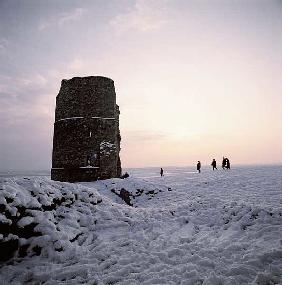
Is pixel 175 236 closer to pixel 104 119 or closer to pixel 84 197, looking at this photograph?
pixel 84 197

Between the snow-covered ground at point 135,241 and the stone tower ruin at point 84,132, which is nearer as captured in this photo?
the snow-covered ground at point 135,241

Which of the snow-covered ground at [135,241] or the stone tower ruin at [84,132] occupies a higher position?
the stone tower ruin at [84,132]

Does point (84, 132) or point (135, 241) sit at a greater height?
point (84, 132)

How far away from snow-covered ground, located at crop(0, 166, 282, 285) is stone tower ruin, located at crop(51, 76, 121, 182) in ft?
27.6

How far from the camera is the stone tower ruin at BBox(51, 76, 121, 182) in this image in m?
17.4

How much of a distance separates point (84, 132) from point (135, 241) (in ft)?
39.0

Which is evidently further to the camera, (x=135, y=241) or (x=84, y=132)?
(x=84, y=132)

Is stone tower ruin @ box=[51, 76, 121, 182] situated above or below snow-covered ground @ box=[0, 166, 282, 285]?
above

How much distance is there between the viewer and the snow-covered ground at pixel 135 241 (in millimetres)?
4781

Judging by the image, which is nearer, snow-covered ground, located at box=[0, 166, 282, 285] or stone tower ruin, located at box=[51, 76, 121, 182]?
snow-covered ground, located at box=[0, 166, 282, 285]

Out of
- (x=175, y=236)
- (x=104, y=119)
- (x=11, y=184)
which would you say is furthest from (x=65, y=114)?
(x=175, y=236)

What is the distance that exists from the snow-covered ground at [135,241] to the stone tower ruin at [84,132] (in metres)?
8.43

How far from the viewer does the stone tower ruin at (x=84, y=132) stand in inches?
686

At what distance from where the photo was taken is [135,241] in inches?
258
